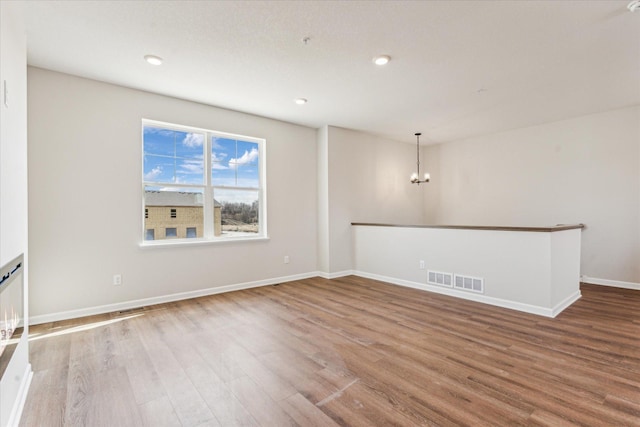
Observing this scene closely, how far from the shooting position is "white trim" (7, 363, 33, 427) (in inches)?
66.8

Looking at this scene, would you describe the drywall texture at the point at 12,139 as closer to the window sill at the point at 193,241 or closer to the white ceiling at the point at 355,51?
the white ceiling at the point at 355,51

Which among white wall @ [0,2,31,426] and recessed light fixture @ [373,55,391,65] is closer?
white wall @ [0,2,31,426]

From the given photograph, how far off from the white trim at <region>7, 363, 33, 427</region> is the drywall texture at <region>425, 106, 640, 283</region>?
701 cm

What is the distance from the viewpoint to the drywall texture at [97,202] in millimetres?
3348

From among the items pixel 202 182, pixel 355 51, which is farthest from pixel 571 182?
pixel 202 182

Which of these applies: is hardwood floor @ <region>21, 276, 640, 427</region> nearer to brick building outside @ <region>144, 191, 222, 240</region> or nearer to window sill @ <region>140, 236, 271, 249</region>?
window sill @ <region>140, 236, 271, 249</region>

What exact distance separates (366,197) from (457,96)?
101 inches

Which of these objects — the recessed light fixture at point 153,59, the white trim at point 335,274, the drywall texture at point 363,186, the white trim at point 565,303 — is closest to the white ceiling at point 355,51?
the recessed light fixture at point 153,59

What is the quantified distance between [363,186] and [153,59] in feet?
13.6

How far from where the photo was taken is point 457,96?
4.23 metres

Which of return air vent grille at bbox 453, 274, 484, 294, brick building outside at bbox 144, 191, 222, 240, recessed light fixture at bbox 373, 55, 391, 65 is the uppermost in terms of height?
recessed light fixture at bbox 373, 55, 391, 65

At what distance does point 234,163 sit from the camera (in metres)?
4.94

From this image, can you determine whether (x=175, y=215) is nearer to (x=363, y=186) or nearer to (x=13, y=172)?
(x=13, y=172)

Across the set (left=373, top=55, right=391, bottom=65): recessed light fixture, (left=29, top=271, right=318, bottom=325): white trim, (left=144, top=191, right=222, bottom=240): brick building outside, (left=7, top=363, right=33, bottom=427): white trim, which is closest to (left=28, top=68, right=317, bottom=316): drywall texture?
(left=29, top=271, right=318, bottom=325): white trim
